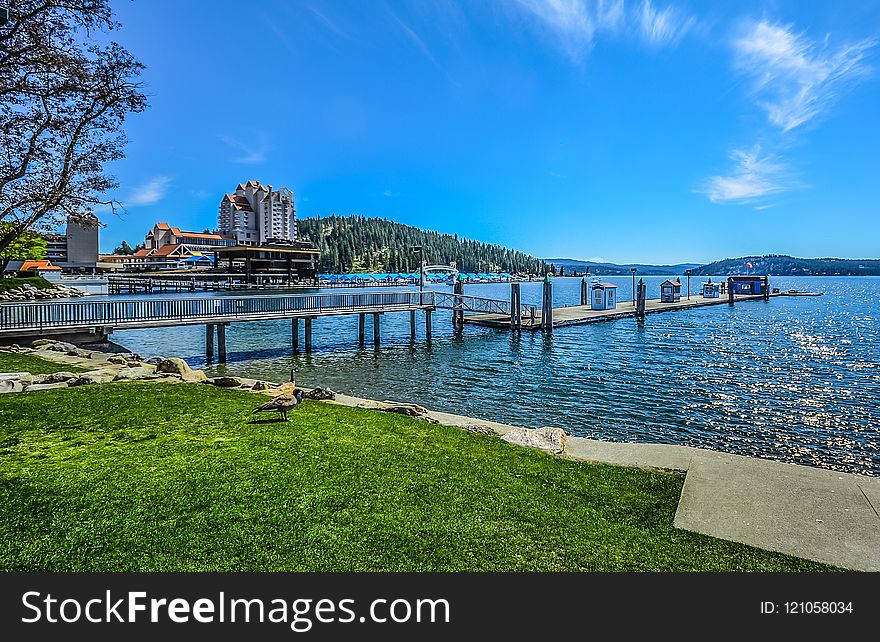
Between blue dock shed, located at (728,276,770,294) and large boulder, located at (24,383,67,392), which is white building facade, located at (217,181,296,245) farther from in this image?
large boulder, located at (24,383,67,392)

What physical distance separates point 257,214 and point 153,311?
148160mm

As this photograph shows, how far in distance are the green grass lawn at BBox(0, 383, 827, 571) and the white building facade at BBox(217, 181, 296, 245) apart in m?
159

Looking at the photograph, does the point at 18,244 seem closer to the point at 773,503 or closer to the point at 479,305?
the point at 479,305

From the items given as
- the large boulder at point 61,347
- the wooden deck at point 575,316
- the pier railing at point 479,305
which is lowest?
the large boulder at point 61,347

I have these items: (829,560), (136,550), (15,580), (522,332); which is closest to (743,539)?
(829,560)

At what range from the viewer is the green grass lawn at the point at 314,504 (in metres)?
4.64

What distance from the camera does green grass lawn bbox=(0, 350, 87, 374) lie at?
584 inches

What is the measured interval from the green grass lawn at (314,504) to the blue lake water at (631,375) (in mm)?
6506

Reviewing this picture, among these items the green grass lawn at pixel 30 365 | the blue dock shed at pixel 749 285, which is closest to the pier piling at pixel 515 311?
the green grass lawn at pixel 30 365

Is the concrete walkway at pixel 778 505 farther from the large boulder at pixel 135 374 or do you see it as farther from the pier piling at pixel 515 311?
the pier piling at pixel 515 311

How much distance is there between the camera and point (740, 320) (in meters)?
44.6

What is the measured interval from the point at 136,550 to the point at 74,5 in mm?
7584

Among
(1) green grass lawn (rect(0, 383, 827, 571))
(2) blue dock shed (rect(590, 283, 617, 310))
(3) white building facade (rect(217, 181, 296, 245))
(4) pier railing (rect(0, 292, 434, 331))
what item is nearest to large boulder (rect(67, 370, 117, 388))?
(1) green grass lawn (rect(0, 383, 827, 571))

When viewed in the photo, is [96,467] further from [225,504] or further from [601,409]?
[601,409]
